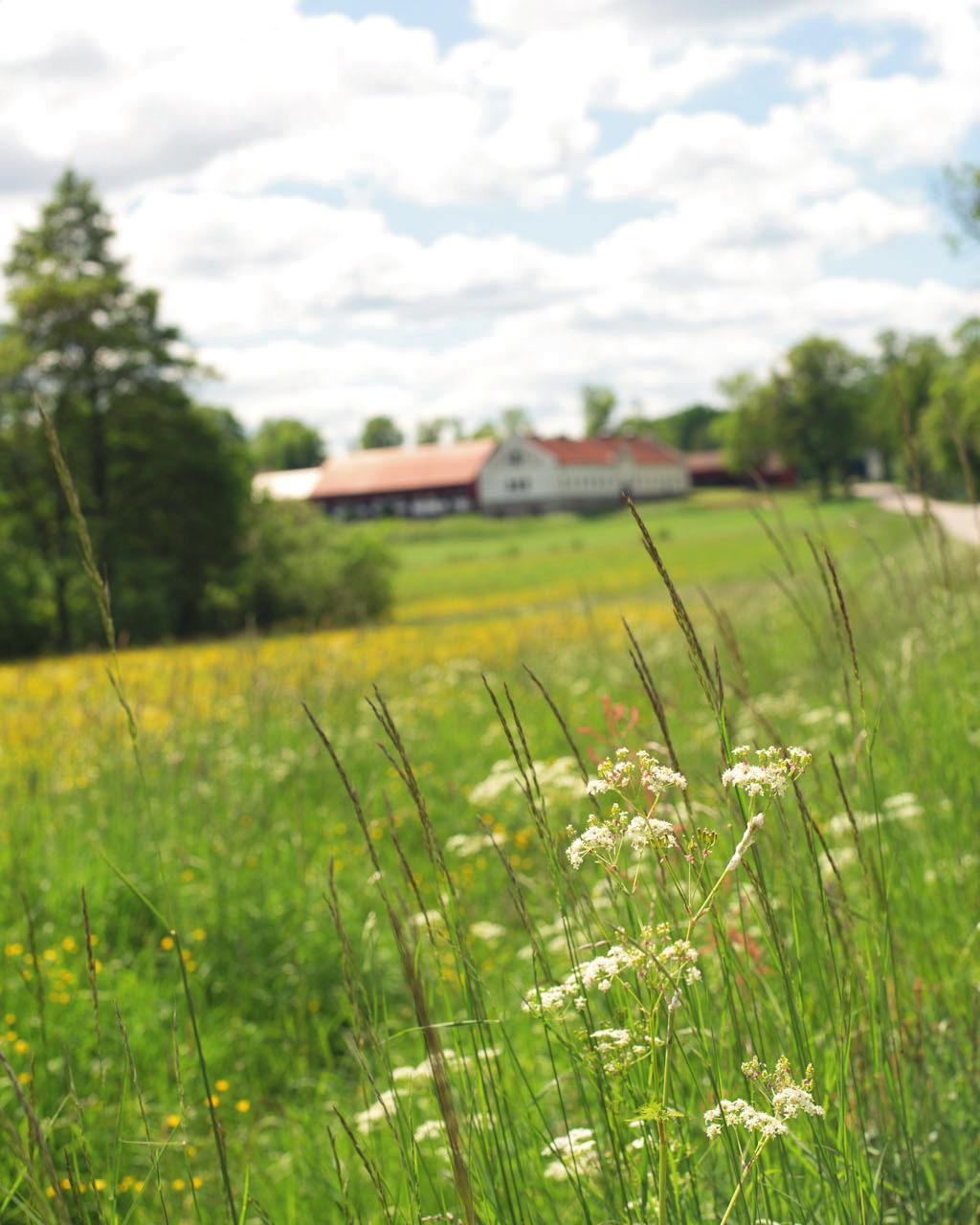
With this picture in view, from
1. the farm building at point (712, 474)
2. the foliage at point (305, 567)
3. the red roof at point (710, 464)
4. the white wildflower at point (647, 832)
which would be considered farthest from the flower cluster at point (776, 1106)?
the farm building at point (712, 474)

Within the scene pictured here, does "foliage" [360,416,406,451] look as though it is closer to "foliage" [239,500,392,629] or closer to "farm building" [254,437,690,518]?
"farm building" [254,437,690,518]

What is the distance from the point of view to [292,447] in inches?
5763

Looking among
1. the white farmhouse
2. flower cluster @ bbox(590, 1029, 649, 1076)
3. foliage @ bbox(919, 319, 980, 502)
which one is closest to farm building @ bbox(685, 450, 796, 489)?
the white farmhouse

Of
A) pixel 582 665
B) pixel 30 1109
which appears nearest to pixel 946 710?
pixel 30 1109

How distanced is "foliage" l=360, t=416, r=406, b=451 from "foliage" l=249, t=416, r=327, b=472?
17381mm

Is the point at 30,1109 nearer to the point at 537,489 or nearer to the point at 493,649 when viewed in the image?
the point at 493,649

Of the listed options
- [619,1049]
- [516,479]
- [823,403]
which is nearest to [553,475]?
[516,479]

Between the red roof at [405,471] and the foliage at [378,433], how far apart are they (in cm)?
5504

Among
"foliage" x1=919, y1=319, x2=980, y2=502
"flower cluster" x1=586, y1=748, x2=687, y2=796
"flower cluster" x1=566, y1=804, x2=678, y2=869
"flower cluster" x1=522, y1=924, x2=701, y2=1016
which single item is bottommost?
"flower cluster" x1=522, y1=924, x2=701, y2=1016

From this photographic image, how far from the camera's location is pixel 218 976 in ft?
16.8

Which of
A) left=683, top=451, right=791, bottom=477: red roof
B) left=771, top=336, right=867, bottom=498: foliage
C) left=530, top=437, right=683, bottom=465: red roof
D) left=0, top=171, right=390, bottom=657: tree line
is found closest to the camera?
left=0, top=171, right=390, bottom=657: tree line

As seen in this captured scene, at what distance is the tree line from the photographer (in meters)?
33.2

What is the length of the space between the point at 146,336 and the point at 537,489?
71676mm

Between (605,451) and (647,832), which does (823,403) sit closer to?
(605,451)
